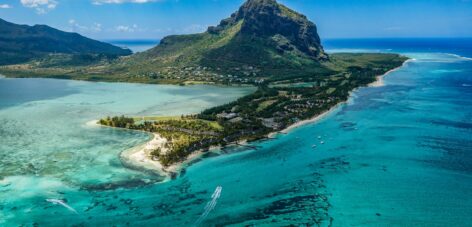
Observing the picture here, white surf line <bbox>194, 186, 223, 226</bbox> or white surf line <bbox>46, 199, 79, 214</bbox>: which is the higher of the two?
white surf line <bbox>46, 199, 79, 214</bbox>

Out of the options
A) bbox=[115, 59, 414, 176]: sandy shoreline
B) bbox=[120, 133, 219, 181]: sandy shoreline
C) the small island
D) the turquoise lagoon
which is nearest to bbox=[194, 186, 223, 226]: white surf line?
the turquoise lagoon

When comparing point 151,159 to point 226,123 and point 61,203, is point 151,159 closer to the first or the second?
point 61,203

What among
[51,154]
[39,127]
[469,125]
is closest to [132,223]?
[51,154]

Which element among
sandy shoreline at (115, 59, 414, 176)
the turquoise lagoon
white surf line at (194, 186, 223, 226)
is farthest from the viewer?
sandy shoreline at (115, 59, 414, 176)

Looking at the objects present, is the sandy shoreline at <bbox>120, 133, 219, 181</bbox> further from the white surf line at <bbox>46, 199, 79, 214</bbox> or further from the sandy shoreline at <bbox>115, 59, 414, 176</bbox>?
the white surf line at <bbox>46, 199, 79, 214</bbox>

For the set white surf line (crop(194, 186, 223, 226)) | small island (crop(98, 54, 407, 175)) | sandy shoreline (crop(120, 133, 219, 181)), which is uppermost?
small island (crop(98, 54, 407, 175))

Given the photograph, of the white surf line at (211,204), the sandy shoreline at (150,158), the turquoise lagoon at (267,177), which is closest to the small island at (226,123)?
the sandy shoreline at (150,158)

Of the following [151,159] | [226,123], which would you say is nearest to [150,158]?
[151,159]
